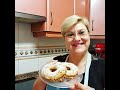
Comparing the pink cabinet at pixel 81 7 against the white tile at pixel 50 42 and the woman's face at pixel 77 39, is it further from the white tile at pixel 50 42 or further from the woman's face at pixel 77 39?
the woman's face at pixel 77 39

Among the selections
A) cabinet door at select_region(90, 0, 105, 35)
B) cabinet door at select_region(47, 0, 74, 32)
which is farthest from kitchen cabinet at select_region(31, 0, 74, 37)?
cabinet door at select_region(90, 0, 105, 35)

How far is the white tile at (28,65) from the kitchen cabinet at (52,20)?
22cm

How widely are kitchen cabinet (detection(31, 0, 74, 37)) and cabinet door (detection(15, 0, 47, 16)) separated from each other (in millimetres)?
43

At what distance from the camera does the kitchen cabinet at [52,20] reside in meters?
1.25

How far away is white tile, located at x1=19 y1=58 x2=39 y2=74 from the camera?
1.30 m

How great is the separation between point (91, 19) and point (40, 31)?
572mm

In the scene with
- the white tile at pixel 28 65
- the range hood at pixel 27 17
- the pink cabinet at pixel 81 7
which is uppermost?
the pink cabinet at pixel 81 7

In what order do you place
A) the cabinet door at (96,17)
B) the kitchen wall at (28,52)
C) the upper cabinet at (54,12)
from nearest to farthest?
the upper cabinet at (54,12) < the kitchen wall at (28,52) < the cabinet door at (96,17)

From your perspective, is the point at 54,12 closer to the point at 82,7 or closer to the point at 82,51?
the point at 82,7

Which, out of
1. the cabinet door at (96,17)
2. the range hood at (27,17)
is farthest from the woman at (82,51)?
the cabinet door at (96,17)

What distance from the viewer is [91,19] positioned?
161 cm

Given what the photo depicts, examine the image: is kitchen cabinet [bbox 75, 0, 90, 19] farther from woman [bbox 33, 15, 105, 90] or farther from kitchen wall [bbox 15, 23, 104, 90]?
woman [bbox 33, 15, 105, 90]

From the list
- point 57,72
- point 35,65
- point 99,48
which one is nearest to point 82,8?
point 99,48
